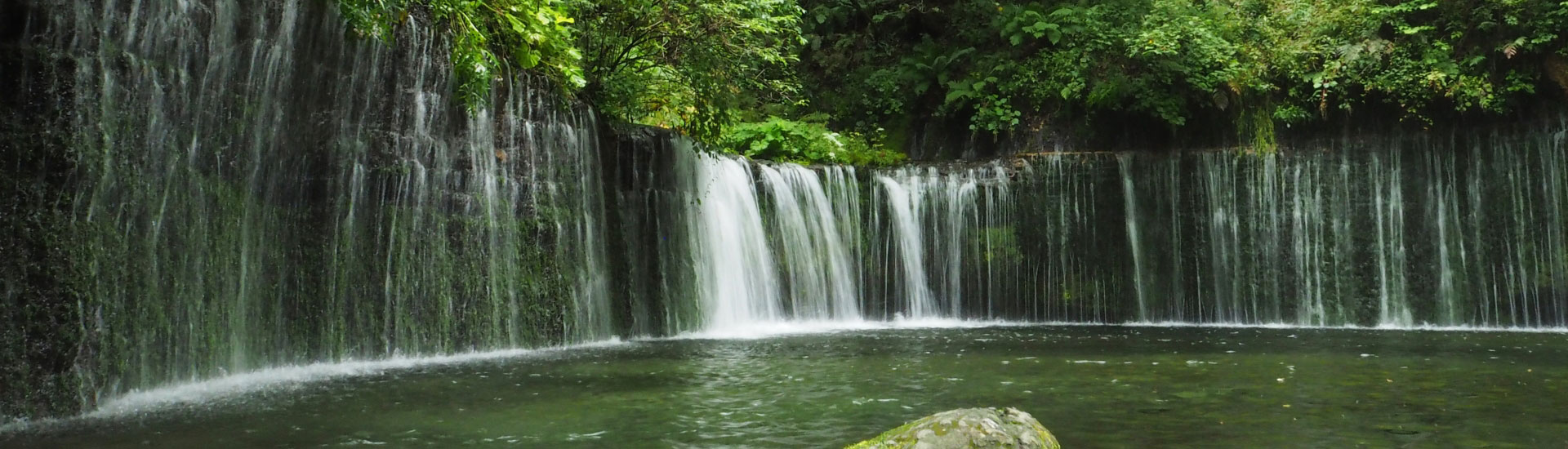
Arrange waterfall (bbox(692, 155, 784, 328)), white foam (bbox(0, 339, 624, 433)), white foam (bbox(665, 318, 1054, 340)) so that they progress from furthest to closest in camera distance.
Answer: waterfall (bbox(692, 155, 784, 328)), white foam (bbox(665, 318, 1054, 340)), white foam (bbox(0, 339, 624, 433))

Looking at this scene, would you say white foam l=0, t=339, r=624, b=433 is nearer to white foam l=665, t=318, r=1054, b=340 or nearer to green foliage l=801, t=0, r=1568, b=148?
white foam l=665, t=318, r=1054, b=340

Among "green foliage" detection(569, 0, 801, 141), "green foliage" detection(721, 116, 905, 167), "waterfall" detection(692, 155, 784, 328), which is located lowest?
"waterfall" detection(692, 155, 784, 328)

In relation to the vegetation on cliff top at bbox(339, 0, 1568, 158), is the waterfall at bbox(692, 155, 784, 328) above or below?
below

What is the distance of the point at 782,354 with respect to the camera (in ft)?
33.6

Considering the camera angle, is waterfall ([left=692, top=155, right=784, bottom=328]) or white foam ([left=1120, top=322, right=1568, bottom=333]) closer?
white foam ([left=1120, top=322, right=1568, bottom=333])

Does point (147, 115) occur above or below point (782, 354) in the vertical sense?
above

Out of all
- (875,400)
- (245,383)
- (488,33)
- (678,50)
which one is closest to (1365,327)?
(678,50)

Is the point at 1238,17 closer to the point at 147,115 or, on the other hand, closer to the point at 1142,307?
the point at 1142,307

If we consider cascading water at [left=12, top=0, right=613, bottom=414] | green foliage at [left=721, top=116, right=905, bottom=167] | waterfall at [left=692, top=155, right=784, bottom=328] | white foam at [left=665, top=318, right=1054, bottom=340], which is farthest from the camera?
green foliage at [left=721, top=116, right=905, bottom=167]

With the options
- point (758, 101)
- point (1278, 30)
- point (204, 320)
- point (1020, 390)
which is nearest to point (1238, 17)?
point (1278, 30)

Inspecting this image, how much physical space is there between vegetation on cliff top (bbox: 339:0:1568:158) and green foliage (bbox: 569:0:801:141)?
25 millimetres

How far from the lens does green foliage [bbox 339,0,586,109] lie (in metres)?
8.78

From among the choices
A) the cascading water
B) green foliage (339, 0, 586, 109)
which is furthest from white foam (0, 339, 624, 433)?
green foliage (339, 0, 586, 109)

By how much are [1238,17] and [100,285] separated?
53.0ft
